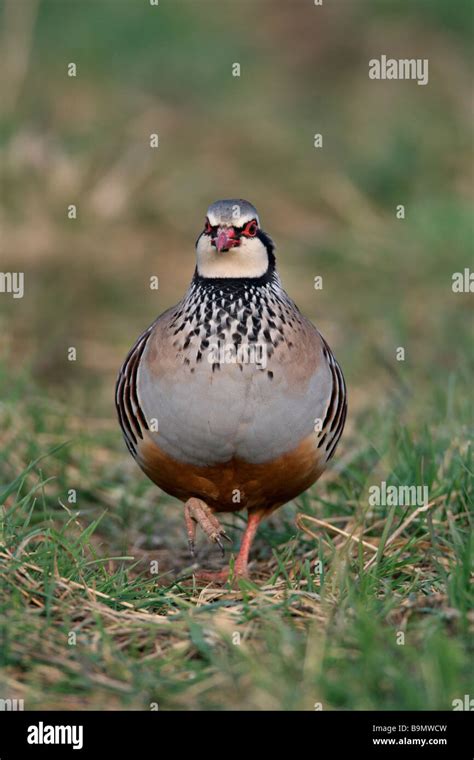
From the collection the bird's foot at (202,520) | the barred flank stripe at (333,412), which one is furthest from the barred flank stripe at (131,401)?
the barred flank stripe at (333,412)

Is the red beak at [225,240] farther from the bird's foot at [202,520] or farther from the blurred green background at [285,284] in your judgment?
the blurred green background at [285,284]

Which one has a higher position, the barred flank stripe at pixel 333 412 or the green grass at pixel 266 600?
the barred flank stripe at pixel 333 412

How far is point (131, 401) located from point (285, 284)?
4.26 metres

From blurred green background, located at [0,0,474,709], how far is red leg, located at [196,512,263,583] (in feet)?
0.58

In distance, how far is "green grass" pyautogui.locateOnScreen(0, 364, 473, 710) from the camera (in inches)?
139

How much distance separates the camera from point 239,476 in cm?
447

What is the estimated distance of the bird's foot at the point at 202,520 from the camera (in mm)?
4633

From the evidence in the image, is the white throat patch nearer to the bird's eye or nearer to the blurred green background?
the bird's eye

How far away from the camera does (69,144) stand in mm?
9844

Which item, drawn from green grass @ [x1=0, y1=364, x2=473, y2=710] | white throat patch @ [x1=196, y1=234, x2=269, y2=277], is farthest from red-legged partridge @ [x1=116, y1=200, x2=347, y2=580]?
green grass @ [x1=0, y1=364, x2=473, y2=710]

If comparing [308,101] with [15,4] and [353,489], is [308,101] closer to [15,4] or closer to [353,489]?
[15,4]

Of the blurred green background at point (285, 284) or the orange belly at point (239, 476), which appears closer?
the blurred green background at point (285, 284)

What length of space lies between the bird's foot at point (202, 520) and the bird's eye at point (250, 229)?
1.03 metres

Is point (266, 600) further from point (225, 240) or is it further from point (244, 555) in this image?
point (225, 240)
